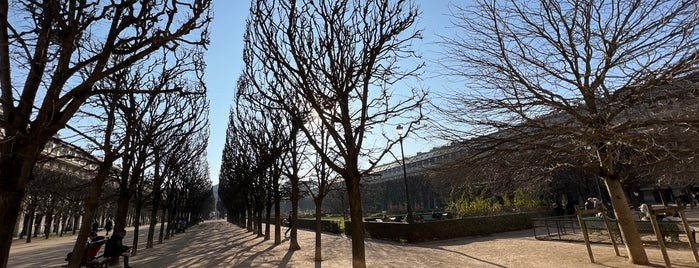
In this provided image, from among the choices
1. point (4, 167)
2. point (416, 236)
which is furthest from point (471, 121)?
point (416, 236)

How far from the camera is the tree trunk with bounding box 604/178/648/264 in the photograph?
25.1 feet

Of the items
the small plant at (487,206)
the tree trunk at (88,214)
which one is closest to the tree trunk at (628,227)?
the tree trunk at (88,214)

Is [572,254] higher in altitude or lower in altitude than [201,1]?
lower

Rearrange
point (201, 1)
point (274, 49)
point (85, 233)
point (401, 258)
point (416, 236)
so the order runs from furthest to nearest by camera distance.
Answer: point (416, 236), point (401, 258), point (85, 233), point (274, 49), point (201, 1)

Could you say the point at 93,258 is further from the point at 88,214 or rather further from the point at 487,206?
the point at 487,206

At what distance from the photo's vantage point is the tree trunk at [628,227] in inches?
302

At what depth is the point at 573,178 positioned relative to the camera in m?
A: 39.7

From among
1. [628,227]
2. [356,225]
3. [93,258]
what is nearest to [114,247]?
[93,258]

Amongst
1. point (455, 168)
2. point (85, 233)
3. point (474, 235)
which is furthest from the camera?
point (474, 235)

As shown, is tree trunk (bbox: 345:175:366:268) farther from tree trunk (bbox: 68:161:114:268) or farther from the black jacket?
the black jacket

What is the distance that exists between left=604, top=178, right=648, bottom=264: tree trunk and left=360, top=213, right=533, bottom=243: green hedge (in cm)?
921

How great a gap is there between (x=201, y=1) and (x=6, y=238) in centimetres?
330

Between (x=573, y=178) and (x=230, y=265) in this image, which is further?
(x=573, y=178)

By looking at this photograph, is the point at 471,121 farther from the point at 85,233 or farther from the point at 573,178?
the point at 573,178
